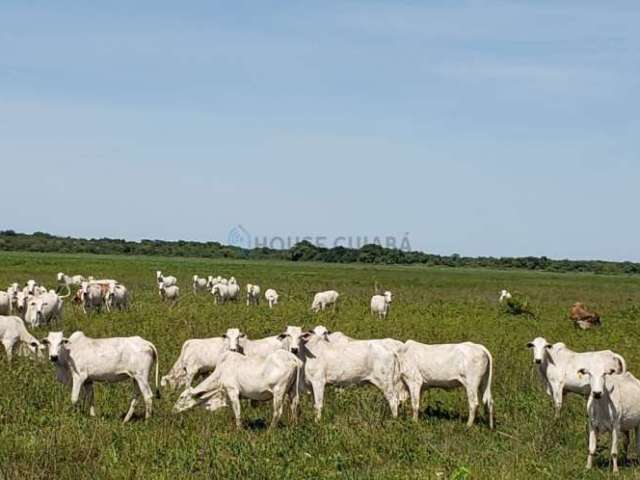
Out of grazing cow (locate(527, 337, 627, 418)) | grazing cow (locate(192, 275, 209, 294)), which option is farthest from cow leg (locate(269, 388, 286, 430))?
grazing cow (locate(192, 275, 209, 294))

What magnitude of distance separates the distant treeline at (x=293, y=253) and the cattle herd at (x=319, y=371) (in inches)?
4437

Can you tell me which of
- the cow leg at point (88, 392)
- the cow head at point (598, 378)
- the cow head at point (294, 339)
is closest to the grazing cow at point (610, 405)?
the cow head at point (598, 378)

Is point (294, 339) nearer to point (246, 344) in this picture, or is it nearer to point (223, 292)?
point (246, 344)

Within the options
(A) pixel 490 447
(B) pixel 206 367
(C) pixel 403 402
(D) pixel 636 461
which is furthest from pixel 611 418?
(B) pixel 206 367

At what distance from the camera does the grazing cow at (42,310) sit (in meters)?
26.7

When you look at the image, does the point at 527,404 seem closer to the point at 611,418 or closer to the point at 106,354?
the point at 611,418

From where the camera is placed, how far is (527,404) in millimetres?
16797

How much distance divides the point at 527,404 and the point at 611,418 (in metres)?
4.10

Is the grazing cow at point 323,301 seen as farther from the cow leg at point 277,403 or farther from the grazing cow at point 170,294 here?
the cow leg at point 277,403

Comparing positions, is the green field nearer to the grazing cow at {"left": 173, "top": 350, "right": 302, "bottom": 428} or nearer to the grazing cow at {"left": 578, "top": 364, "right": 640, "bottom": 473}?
the grazing cow at {"left": 173, "top": 350, "right": 302, "bottom": 428}

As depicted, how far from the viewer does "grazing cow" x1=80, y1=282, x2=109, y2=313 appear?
3341 centimetres

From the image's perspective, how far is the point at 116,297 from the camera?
33.9m

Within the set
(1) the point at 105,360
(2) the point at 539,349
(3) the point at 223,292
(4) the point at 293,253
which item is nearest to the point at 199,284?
(3) the point at 223,292

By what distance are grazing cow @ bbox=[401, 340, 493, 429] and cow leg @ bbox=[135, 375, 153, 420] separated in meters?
4.33
